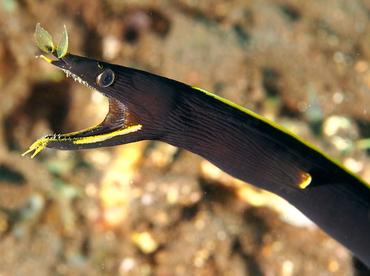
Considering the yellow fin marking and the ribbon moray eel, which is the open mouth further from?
the yellow fin marking

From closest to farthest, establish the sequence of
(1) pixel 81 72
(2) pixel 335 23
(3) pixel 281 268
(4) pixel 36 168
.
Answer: (1) pixel 81 72 → (3) pixel 281 268 → (4) pixel 36 168 → (2) pixel 335 23

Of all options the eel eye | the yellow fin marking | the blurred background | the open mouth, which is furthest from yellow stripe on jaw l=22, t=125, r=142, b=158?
the blurred background

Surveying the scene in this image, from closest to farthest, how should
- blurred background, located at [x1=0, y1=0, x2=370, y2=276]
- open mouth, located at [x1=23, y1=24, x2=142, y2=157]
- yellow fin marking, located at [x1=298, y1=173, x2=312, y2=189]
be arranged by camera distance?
1. open mouth, located at [x1=23, y1=24, x2=142, y2=157]
2. yellow fin marking, located at [x1=298, y1=173, x2=312, y2=189]
3. blurred background, located at [x1=0, y1=0, x2=370, y2=276]

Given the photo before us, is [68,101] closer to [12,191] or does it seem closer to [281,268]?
[12,191]

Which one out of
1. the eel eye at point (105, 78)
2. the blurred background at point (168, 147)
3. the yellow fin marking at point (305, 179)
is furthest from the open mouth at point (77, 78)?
the blurred background at point (168, 147)

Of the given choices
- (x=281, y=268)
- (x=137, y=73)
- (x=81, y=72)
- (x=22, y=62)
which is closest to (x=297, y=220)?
(x=281, y=268)

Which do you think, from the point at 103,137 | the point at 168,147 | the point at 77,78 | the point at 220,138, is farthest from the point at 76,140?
the point at 168,147

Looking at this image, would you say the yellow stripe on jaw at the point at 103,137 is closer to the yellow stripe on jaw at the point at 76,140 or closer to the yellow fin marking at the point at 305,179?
the yellow stripe on jaw at the point at 76,140
